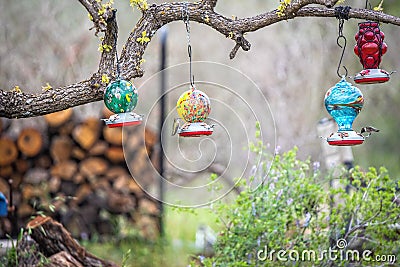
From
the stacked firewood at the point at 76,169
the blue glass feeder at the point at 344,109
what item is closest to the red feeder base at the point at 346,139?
the blue glass feeder at the point at 344,109

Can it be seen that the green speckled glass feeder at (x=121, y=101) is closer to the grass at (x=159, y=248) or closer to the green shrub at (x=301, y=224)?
the green shrub at (x=301, y=224)

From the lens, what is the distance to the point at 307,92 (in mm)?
5527

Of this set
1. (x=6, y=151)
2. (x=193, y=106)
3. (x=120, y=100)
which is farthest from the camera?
(x=6, y=151)

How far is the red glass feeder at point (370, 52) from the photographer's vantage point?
2.08 meters

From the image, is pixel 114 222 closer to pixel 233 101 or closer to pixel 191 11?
pixel 233 101

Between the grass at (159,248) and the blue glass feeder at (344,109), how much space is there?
1.61 meters

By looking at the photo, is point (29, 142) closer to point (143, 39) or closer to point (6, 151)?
point (6, 151)

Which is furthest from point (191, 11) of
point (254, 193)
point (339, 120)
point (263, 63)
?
point (263, 63)

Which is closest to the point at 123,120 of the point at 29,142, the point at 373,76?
the point at 373,76

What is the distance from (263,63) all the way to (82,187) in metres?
2.05

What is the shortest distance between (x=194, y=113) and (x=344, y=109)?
0.51 m

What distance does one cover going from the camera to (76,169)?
441cm

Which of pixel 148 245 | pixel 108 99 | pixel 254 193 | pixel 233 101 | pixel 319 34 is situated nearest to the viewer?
pixel 108 99
